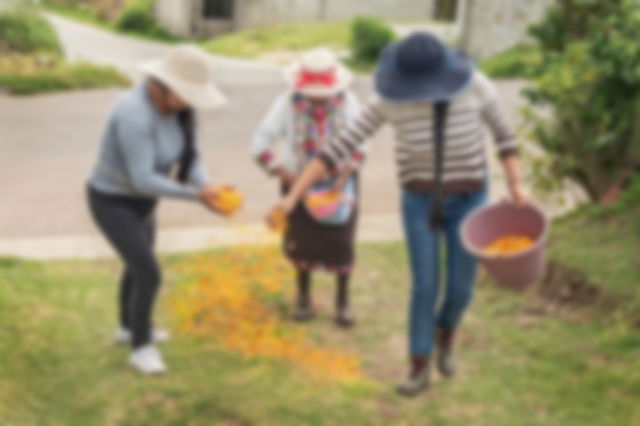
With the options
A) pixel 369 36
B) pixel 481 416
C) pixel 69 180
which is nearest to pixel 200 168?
pixel 481 416

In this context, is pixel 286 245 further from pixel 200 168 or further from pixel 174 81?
pixel 174 81

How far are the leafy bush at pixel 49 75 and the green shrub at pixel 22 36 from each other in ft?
3.18

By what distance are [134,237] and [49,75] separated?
15.2 m

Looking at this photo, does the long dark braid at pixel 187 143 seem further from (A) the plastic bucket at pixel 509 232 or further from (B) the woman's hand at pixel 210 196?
(A) the plastic bucket at pixel 509 232

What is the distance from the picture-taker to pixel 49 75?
18.7 meters

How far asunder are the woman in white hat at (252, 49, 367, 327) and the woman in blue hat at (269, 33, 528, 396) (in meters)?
0.90

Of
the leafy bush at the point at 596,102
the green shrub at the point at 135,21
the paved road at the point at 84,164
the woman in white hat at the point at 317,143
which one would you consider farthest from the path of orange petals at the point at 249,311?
the green shrub at the point at 135,21

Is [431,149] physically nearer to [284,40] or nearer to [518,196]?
[518,196]

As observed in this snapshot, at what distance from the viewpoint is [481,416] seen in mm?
4480

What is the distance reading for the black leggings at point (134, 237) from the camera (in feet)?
14.7

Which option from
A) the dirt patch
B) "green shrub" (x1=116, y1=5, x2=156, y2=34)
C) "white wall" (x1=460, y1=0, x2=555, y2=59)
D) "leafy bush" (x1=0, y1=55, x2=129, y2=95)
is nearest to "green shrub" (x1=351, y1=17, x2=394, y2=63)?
"white wall" (x1=460, y1=0, x2=555, y2=59)

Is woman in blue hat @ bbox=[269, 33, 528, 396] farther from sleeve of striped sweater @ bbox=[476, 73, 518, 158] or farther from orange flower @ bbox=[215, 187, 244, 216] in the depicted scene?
orange flower @ bbox=[215, 187, 244, 216]

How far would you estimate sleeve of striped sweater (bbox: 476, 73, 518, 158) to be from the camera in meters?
4.26

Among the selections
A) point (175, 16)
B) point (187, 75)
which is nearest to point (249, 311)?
point (187, 75)
